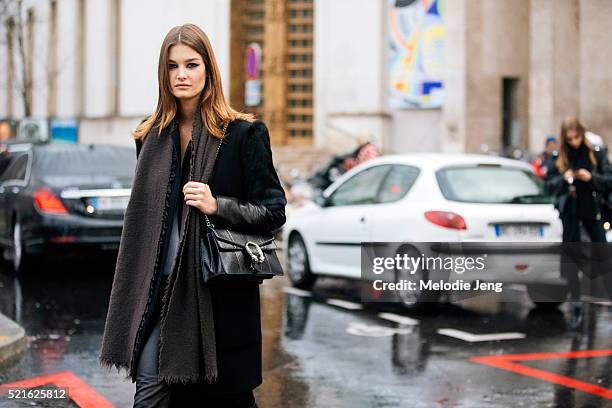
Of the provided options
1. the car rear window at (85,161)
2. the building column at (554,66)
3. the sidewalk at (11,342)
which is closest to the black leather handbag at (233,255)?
the sidewalk at (11,342)

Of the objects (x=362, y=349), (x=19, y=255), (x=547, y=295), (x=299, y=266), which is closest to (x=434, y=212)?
(x=547, y=295)

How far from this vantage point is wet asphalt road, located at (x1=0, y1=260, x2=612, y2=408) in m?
6.98

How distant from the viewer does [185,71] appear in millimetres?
4133

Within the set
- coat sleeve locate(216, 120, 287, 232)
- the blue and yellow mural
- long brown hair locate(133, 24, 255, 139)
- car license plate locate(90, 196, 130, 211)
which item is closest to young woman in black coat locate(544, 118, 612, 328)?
car license plate locate(90, 196, 130, 211)

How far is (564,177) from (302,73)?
2458cm

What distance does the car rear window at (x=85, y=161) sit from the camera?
13398 mm

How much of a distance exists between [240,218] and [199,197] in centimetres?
19

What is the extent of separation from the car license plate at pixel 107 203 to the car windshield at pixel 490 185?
386cm

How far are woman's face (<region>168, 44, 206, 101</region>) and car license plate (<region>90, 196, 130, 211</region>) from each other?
869 centimetres

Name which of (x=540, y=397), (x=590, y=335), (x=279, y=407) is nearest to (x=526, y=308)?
(x=590, y=335)

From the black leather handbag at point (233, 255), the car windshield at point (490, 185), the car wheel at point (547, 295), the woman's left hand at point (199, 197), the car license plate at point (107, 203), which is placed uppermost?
the woman's left hand at point (199, 197)

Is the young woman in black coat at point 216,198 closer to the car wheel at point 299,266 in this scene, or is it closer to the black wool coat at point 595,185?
the black wool coat at point 595,185

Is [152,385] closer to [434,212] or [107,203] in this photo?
[434,212]

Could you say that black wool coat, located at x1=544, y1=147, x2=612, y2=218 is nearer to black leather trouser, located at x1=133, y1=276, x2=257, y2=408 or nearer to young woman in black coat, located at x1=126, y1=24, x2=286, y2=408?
young woman in black coat, located at x1=126, y1=24, x2=286, y2=408
